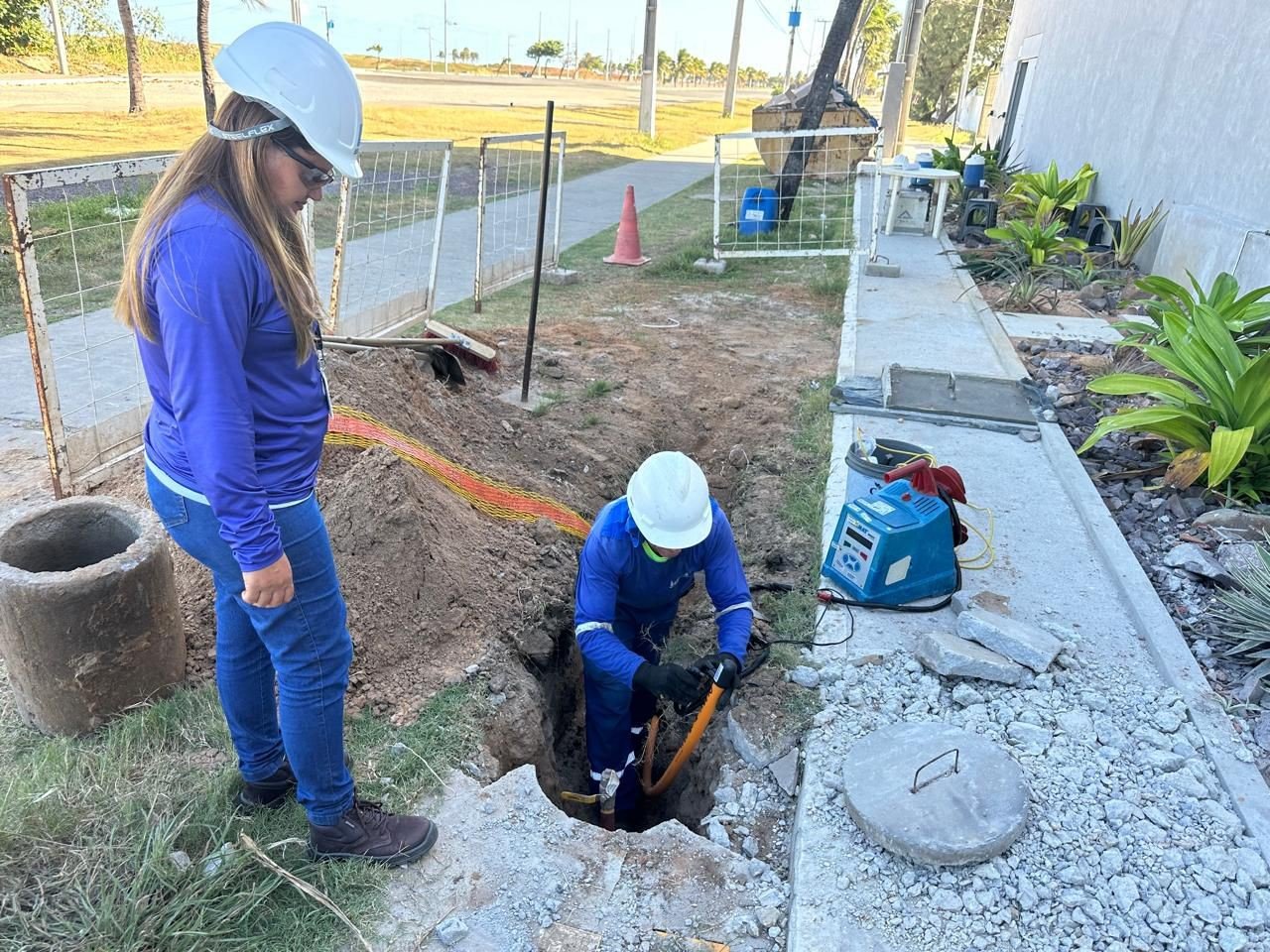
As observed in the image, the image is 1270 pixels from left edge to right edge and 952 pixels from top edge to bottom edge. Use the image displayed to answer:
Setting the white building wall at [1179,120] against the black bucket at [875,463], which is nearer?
the black bucket at [875,463]

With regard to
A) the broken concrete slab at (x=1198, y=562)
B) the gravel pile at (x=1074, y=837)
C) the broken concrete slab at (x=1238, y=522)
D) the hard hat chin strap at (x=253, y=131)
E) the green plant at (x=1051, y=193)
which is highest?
the hard hat chin strap at (x=253, y=131)

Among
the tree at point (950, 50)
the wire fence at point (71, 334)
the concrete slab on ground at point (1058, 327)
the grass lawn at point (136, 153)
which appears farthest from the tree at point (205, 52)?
the tree at point (950, 50)

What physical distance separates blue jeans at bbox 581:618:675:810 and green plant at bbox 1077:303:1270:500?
2.54 metres

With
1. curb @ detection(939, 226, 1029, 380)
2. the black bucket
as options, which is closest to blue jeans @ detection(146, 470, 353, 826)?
the black bucket

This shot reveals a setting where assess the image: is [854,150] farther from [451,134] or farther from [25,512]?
[25,512]

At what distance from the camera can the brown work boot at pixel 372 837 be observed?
2297 millimetres

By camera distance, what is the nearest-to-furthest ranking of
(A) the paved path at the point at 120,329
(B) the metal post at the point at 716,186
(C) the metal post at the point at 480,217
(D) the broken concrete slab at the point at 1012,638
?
1. (D) the broken concrete slab at the point at 1012,638
2. (A) the paved path at the point at 120,329
3. (C) the metal post at the point at 480,217
4. (B) the metal post at the point at 716,186

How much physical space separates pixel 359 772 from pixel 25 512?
1.40 meters

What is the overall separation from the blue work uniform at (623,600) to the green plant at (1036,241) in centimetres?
719

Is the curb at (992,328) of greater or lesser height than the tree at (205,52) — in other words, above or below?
below

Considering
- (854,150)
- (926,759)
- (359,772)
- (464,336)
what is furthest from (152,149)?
(926,759)

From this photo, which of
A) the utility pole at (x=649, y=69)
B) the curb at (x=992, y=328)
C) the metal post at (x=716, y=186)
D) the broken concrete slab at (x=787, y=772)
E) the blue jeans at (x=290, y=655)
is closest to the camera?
the blue jeans at (x=290, y=655)

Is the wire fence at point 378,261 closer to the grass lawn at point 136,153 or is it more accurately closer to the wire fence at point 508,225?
the grass lawn at point 136,153

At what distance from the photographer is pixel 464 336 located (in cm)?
614
